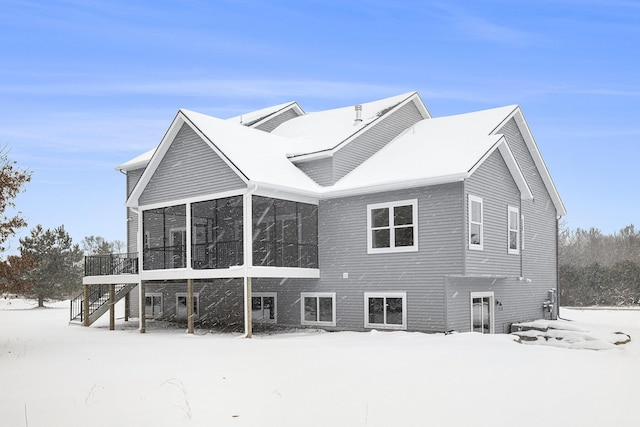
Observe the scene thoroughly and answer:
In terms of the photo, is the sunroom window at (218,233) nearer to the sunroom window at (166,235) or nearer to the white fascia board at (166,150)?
the sunroom window at (166,235)

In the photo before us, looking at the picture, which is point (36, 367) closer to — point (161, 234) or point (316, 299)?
point (316, 299)

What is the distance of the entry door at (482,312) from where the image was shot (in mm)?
21609

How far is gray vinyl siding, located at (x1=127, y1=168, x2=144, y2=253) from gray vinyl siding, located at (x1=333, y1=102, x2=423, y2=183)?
12148mm

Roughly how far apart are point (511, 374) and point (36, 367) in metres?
10.0

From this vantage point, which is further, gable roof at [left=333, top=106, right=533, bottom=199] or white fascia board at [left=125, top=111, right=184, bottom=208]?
white fascia board at [left=125, top=111, right=184, bottom=208]

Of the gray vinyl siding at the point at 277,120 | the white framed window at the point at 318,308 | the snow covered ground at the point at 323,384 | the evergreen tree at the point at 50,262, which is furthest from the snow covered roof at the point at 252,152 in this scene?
the evergreen tree at the point at 50,262

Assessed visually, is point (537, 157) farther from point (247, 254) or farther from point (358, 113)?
point (247, 254)

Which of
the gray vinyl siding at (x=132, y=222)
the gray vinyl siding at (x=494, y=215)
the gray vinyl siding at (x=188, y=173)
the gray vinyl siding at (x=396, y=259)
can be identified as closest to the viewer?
the gray vinyl siding at (x=396, y=259)

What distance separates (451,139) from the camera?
23.9 metres

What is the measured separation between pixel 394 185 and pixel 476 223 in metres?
2.92

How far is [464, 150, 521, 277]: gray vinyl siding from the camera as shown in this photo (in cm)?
2038

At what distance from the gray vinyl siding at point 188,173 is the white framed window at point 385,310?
19.3 ft

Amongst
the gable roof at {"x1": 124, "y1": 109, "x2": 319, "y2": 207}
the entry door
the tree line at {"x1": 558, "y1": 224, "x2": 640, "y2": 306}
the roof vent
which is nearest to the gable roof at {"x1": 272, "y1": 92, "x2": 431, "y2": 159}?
the roof vent

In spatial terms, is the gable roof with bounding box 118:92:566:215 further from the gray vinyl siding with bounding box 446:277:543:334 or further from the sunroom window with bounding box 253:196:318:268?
the gray vinyl siding with bounding box 446:277:543:334
